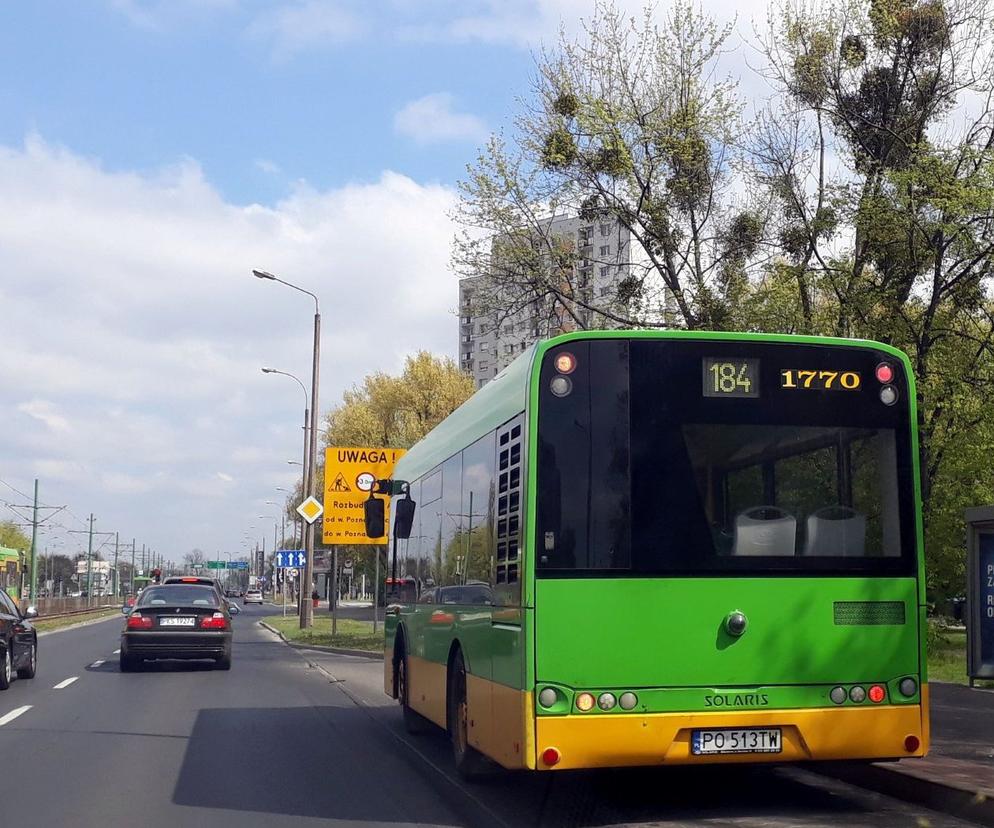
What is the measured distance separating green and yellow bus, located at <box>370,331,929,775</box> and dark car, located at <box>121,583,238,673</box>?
15.1 meters

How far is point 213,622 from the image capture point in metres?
23.0

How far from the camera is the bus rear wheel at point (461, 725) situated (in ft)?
32.0

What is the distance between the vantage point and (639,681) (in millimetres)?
7902

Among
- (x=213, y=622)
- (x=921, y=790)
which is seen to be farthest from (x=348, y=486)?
(x=921, y=790)

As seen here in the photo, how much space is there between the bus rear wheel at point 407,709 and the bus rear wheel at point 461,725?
2834 mm

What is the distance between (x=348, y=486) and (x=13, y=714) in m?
19.0

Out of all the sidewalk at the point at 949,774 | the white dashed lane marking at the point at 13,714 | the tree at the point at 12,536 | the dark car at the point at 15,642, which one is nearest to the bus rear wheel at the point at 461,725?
the sidewalk at the point at 949,774

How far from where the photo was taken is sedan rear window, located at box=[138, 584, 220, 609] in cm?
2289

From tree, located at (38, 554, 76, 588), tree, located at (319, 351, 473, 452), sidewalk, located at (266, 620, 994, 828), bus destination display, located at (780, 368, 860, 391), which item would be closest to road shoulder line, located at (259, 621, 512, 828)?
sidewalk, located at (266, 620, 994, 828)

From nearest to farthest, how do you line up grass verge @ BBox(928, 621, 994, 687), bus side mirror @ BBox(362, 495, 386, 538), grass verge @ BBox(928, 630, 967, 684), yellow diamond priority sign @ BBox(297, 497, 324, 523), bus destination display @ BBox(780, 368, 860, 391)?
bus destination display @ BBox(780, 368, 860, 391) → bus side mirror @ BBox(362, 495, 386, 538) → grass verge @ BBox(928, 621, 994, 687) → grass verge @ BBox(928, 630, 967, 684) → yellow diamond priority sign @ BBox(297, 497, 324, 523)

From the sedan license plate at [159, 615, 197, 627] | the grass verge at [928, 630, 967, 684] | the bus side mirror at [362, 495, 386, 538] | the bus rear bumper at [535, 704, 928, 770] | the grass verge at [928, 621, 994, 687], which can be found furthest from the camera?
the sedan license plate at [159, 615, 197, 627]

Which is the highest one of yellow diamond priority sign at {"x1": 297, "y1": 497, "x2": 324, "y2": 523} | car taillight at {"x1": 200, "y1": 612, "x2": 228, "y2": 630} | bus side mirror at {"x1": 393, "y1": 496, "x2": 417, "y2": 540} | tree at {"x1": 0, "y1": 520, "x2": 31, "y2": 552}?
tree at {"x1": 0, "y1": 520, "x2": 31, "y2": 552}

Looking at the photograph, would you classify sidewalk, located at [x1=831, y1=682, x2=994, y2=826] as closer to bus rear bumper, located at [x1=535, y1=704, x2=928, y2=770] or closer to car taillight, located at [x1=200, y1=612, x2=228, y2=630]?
bus rear bumper, located at [x1=535, y1=704, x2=928, y2=770]

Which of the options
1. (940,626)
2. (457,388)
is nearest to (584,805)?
(940,626)
